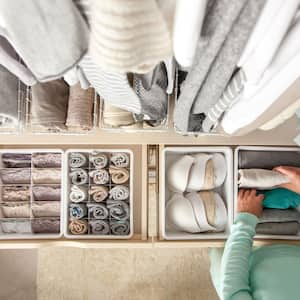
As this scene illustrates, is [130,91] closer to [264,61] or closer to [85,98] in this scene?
[264,61]

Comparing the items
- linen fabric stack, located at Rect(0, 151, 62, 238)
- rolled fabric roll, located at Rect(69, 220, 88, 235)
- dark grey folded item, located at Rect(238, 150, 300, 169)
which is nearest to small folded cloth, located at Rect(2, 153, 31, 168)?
linen fabric stack, located at Rect(0, 151, 62, 238)

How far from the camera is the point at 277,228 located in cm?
152

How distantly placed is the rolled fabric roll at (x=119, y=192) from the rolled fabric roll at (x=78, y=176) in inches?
3.8

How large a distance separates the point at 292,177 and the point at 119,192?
556mm

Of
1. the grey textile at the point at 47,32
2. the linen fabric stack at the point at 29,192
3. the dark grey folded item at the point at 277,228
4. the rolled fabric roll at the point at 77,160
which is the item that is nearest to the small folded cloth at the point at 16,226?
the linen fabric stack at the point at 29,192

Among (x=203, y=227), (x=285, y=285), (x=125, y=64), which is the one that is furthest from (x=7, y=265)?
(x=125, y=64)

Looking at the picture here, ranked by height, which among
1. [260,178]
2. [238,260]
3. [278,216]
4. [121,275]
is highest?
[260,178]

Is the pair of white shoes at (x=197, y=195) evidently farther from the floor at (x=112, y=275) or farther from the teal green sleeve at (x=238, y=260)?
the floor at (x=112, y=275)

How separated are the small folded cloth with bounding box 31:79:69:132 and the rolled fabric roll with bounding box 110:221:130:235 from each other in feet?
1.41

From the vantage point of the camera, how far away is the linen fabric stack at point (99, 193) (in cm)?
152

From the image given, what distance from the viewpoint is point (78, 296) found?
192 centimetres

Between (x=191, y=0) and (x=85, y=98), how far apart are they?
32.1 inches

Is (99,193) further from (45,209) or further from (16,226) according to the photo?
A: (16,226)

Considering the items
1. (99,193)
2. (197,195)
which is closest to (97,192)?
(99,193)
